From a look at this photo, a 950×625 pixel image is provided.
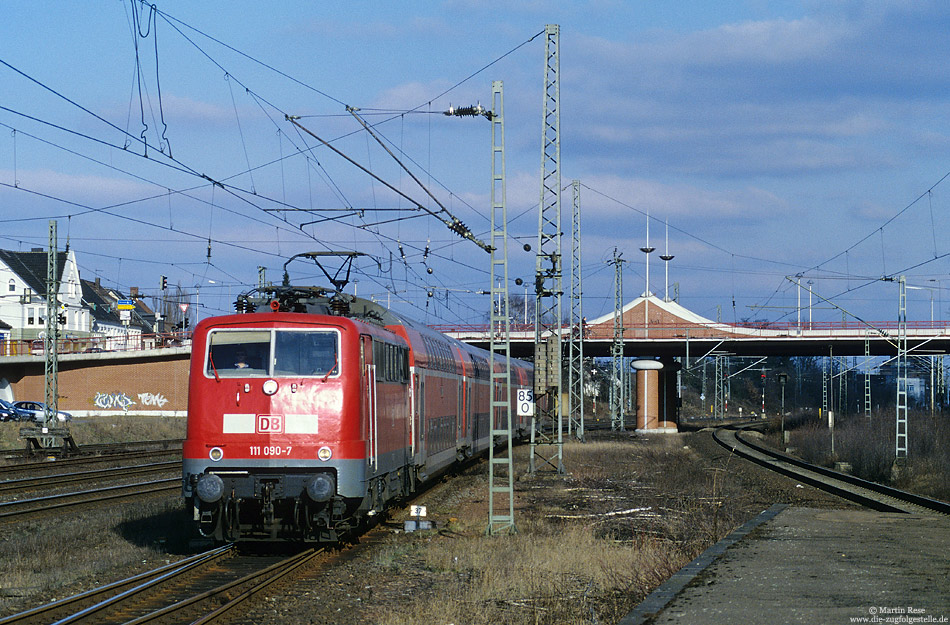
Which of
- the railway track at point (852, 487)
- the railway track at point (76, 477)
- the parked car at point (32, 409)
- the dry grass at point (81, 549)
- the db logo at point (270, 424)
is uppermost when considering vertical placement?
the db logo at point (270, 424)

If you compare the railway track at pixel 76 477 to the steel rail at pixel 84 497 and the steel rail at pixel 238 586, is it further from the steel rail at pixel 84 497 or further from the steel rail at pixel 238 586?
the steel rail at pixel 238 586

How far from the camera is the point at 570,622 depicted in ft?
31.6

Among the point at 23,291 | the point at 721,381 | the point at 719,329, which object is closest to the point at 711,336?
the point at 719,329

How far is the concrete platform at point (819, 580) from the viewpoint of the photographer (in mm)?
8445

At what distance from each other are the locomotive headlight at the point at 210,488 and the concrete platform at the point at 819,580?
20.9 feet

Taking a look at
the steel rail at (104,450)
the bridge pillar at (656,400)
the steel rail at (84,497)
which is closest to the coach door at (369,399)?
the steel rail at (84,497)

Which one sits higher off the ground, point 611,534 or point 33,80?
point 33,80

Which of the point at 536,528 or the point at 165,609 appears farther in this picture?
the point at 536,528

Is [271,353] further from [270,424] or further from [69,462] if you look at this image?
[69,462]

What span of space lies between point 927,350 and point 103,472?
5115cm

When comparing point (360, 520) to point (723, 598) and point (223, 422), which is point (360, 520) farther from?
point (723, 598)

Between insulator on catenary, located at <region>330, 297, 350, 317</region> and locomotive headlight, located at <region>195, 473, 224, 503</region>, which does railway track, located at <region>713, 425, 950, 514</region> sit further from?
locomotive headlight, located at <region>195, 473, 224, 503</region>

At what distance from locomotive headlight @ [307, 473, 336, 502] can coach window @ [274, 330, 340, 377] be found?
1415mm

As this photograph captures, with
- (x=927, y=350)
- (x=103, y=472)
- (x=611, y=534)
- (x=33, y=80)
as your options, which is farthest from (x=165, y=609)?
(x=927, y=350)
